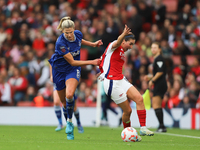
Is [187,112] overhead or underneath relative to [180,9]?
underneath

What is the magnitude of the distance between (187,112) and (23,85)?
6230mm

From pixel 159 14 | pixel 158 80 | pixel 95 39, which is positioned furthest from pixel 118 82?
→ pixel 159 14

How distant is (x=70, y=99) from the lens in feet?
23.5

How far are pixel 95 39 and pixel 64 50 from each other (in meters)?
8.62

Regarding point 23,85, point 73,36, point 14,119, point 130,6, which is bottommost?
point 14,119

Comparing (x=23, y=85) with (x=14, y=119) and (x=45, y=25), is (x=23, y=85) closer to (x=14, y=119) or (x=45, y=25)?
(x=14, y=119)

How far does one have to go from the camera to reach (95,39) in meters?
15.5

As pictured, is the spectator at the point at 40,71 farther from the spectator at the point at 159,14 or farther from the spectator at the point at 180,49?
the spectator at the point at 159,14

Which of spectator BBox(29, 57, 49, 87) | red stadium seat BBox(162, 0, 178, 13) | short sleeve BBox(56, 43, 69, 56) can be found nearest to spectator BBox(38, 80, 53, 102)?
spectator BBox(29, 57, 49, 87)

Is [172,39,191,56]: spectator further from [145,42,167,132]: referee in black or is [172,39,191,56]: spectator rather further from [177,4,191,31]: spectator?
[145,42,167,132]: referee in black

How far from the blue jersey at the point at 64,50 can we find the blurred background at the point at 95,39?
5988 mm

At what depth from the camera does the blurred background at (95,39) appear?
45.8 ft

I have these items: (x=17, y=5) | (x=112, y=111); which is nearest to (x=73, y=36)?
(x=112, y=111)

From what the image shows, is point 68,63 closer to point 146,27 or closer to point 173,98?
point 173,98
